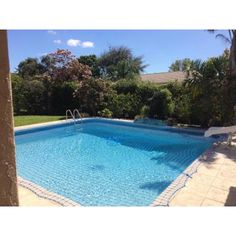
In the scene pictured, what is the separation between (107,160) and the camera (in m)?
9.02

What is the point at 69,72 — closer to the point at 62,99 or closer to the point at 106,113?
the point at 62,99

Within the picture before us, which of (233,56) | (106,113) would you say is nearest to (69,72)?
(106,113)

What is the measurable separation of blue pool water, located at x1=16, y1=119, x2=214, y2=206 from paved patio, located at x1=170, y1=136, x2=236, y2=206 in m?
0.91

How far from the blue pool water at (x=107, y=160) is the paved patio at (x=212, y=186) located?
91cm

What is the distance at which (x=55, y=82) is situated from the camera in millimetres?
20156

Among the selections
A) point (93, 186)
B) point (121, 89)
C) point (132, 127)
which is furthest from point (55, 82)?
point (93, 186)

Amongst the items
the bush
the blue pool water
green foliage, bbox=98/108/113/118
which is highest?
the bush

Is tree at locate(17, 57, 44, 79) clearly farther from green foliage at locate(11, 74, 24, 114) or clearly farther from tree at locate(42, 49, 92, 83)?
green foliage at locate(11, 74, 24, 114)

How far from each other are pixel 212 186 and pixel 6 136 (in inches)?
162

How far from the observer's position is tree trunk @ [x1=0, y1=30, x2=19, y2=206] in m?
3.07

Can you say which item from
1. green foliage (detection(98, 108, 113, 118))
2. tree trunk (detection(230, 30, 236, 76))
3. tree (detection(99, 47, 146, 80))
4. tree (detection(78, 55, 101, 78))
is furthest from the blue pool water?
tree (detection(78, 55, 101, 78))

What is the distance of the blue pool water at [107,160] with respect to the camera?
248 inches
